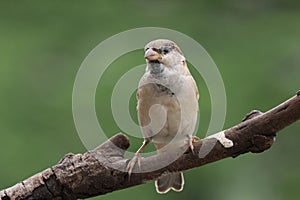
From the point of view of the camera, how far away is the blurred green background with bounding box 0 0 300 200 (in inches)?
139

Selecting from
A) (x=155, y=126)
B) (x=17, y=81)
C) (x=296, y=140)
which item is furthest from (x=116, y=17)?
(x=155, y=126)

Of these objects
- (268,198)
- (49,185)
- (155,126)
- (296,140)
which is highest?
(296,140)

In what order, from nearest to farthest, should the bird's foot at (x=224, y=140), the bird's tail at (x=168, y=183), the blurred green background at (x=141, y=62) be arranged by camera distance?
the bird's foot at (x=224, y=140), the bird's tail at (x=168, y=183), the blurred green background at (x=141, y=62)

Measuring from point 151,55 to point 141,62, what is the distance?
1070 millimetres

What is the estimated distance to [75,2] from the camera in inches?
193

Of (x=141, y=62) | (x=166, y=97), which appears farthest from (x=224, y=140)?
(x=141, y=62)

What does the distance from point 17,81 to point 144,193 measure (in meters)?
0.93

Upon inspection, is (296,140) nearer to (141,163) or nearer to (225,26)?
(225,26)

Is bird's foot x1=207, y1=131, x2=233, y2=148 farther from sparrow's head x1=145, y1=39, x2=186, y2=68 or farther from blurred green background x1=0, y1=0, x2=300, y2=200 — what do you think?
blurred green background x1=0, y1=0, x2=300, y2=200

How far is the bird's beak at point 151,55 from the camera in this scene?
2283mm

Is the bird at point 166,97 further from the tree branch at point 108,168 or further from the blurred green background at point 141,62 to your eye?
the blurred green background at point 141,62

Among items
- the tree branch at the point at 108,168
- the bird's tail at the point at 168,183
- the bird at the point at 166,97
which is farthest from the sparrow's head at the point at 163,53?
the bird's tail at the point at 168,183

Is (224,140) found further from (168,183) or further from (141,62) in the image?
(141,62)

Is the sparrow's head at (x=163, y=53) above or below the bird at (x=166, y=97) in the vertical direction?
above
